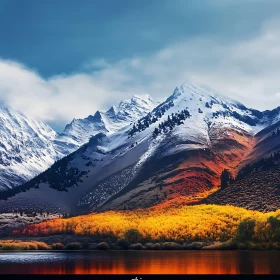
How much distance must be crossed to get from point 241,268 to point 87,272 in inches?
1958
